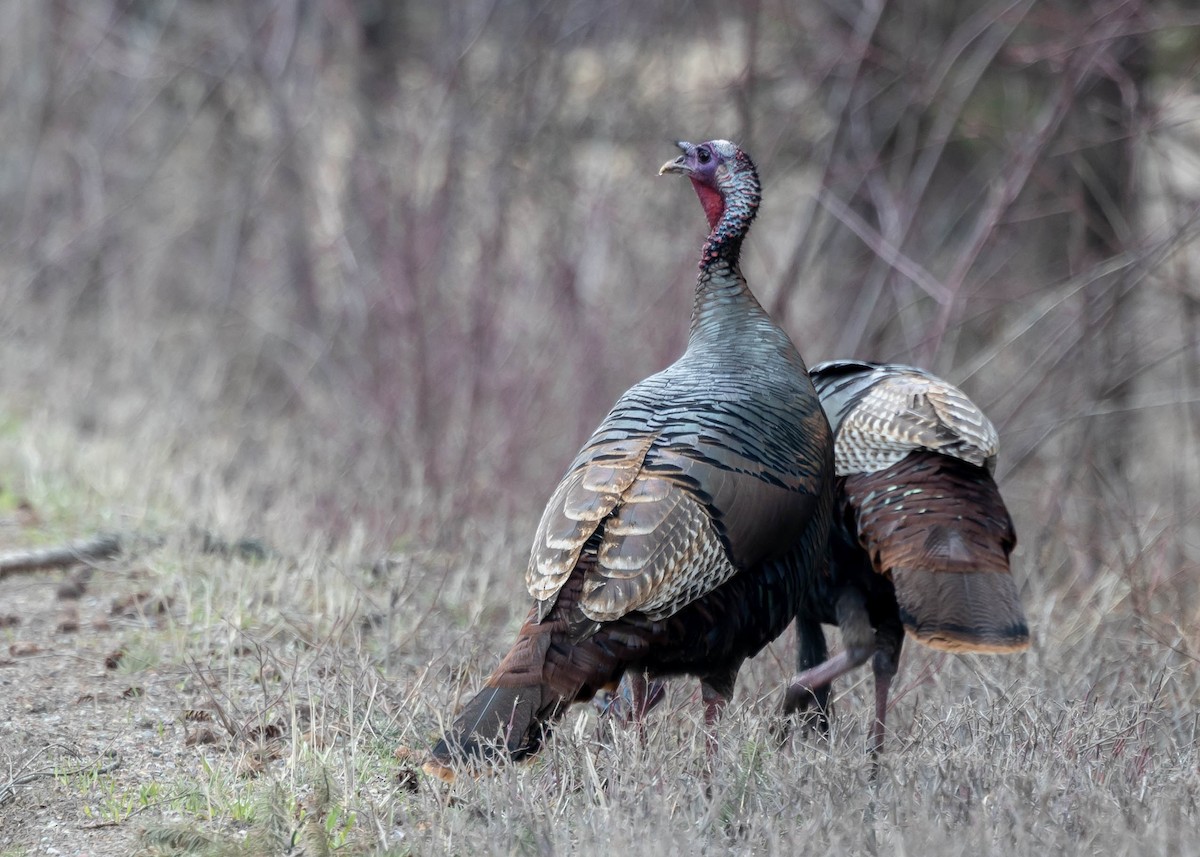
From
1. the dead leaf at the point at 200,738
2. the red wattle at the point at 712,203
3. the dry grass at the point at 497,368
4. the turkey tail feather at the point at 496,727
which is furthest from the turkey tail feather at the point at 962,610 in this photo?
the dead leaf at the point at 200,738

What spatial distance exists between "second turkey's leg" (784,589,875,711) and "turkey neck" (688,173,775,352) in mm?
843

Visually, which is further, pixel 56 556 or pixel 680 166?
pixel 56 556

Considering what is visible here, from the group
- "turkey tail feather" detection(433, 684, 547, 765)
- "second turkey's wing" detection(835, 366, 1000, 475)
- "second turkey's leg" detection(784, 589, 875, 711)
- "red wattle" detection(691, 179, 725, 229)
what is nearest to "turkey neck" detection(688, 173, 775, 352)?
"red wattle" detection(691, 179, 725, 229)

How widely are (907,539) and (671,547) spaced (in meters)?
0.90

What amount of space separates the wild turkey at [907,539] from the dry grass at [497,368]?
180 mm

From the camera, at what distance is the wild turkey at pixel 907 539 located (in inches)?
149

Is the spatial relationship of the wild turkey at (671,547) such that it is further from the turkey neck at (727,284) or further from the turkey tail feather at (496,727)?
the turkey neck at (727,284)

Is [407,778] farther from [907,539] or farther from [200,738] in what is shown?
[907,539]

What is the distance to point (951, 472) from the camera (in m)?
4.09

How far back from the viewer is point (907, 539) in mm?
3967

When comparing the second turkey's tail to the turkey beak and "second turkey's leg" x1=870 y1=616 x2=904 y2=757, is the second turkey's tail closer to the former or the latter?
"second turkey's leg" x1=870 y1=616 x2=904 y2=757

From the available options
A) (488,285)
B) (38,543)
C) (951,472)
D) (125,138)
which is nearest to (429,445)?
(488,285)

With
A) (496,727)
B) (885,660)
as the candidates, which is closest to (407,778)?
(496,727)

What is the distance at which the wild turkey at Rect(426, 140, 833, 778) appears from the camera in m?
3.34
